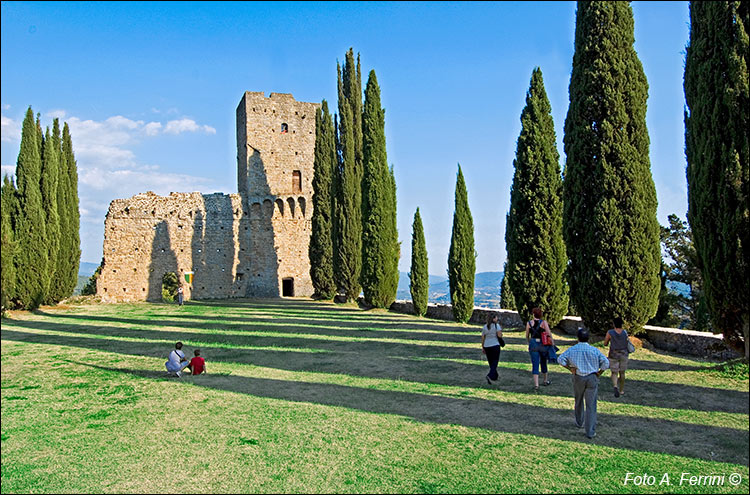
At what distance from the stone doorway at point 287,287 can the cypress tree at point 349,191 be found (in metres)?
7.84

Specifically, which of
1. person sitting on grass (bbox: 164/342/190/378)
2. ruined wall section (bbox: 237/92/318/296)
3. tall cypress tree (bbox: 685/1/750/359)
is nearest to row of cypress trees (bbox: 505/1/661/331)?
tall cypress tree (bbox: 685/1/750/359)

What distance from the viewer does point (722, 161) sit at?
7.64 meters

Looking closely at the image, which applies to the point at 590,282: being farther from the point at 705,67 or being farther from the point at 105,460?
the point at 105,460

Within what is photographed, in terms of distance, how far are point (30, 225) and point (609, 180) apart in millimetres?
17982

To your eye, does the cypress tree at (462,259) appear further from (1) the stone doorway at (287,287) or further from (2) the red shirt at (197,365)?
(1) the stone doorway at (287,287)

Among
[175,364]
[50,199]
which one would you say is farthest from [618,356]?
[50,199]

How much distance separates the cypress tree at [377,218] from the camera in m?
23.0

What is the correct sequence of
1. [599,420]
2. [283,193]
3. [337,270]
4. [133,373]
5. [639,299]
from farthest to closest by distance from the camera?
[283,193]
[337,270]
[639,299]
[133,373]
[599,420]

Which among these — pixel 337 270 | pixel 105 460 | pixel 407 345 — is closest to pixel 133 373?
pixel 105 460

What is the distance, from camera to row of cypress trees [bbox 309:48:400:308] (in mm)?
23172

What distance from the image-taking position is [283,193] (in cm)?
3478

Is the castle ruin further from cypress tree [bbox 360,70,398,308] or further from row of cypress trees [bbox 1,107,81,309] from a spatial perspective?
cypress tree [bbox 360,70,398,308]

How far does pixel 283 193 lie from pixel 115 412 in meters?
28.8

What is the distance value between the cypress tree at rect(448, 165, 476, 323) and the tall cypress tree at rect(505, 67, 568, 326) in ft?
11.7
